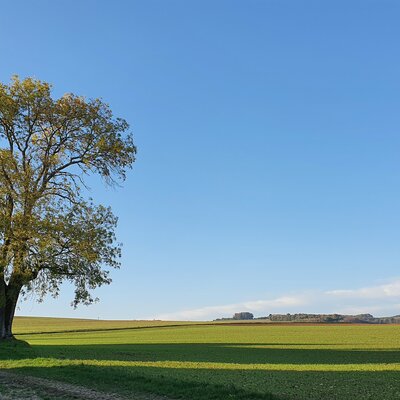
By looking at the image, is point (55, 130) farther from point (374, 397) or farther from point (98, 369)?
point (374, 397)

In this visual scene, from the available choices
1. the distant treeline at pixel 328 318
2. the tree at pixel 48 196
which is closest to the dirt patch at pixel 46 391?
the tree at pixel 48 196

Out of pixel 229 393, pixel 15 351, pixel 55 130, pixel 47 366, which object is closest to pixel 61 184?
pixel 55 130

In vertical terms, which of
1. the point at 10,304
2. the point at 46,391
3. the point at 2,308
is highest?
the point at 10,304

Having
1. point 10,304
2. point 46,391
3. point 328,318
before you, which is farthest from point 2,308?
point 328,318

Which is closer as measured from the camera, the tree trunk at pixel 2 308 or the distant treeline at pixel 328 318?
the tree trunk at pixel 2 308

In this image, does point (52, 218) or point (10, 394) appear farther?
point (52, 218)

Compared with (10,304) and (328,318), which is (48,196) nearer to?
(10,304)

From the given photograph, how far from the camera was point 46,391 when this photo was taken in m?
17.3

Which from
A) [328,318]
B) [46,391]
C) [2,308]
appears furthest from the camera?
[328,318]

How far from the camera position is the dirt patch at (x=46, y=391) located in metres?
16.0

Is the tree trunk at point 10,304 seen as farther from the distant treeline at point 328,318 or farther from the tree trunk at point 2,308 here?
the distant treeline at point 328,318

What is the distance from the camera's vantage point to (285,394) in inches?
650

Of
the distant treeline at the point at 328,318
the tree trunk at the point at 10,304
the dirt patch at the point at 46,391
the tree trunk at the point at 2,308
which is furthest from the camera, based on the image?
the distant treeline at the point at 328,318

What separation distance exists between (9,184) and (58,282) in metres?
9.13
